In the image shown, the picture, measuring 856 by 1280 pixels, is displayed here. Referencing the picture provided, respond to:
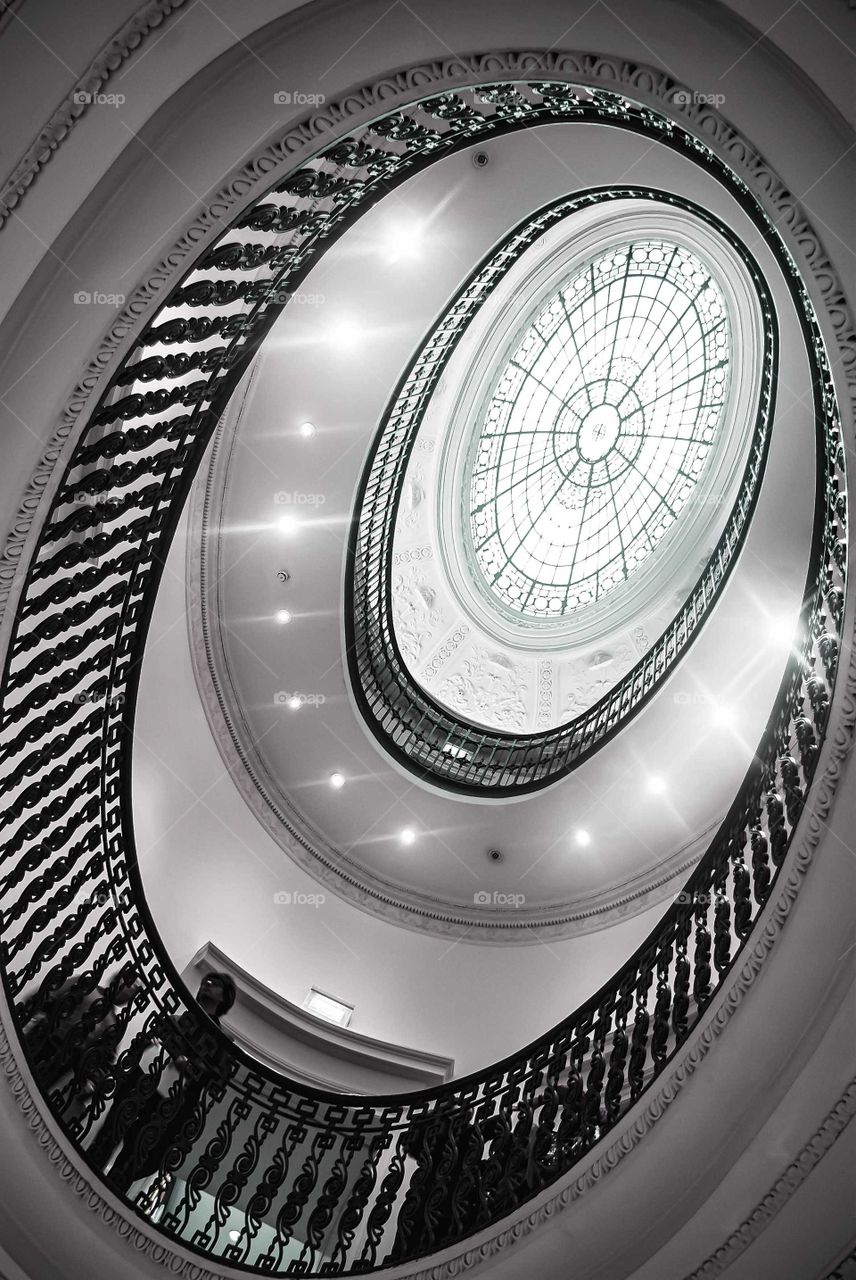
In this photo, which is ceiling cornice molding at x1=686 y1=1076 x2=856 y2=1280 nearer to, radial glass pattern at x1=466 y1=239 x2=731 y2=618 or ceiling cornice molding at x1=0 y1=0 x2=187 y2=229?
ceiling cornice molding at x1=0 y1=0 x2=187 y2=229

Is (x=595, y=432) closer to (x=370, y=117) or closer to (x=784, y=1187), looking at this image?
(x=370, y=117)

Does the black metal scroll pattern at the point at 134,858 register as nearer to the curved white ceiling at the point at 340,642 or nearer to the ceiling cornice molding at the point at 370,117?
the ceiling cornice molding at the point at 370,117

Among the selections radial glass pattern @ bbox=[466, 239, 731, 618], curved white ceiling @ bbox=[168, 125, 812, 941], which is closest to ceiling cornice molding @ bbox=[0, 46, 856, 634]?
curved white ceiling @ bbox=[168, 125, 812, 941]

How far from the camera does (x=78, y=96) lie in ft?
12.3

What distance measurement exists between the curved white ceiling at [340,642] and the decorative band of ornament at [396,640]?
0.20 metres

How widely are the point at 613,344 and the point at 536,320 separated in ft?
4.36

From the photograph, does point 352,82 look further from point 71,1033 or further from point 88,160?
point 71,1033

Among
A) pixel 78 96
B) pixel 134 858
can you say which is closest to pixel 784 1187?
pixel 134 858

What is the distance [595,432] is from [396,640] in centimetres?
515

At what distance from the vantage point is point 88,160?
3904 mm

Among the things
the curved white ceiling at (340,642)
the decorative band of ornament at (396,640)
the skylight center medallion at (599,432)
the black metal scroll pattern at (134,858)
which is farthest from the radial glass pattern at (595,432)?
the black metal scroll pattern at (134,858)

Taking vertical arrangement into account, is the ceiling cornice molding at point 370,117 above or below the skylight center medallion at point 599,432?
below

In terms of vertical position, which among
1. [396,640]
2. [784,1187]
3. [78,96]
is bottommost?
[784,1187]

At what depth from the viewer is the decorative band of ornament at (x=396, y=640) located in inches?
404
